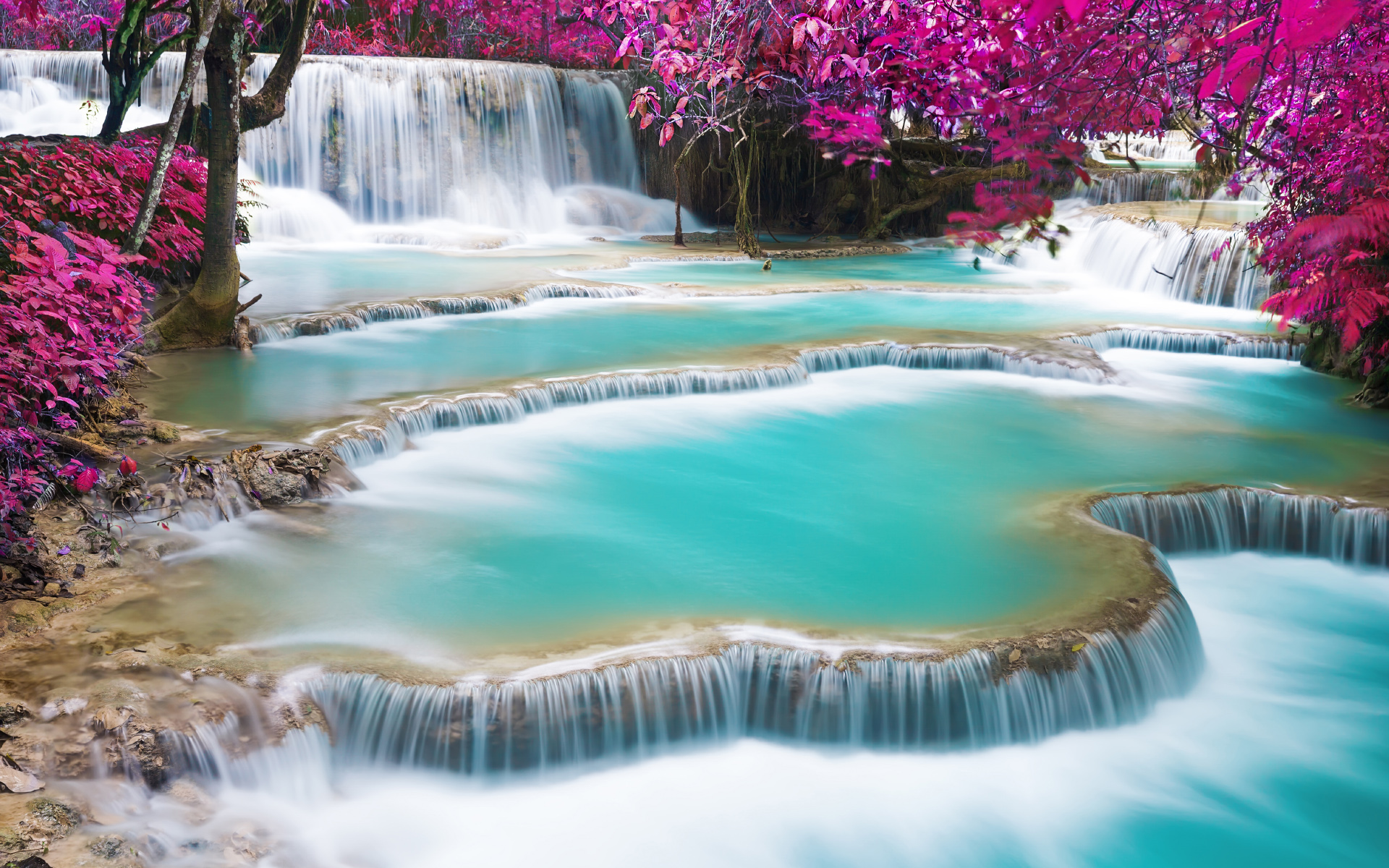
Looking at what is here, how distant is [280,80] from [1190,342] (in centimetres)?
897

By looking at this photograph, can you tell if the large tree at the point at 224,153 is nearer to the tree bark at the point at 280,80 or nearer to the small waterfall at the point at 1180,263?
the tree bark at the point at 280,80

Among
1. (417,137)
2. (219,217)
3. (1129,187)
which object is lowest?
(219,217)

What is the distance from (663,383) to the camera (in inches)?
332

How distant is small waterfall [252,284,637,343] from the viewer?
9.60m

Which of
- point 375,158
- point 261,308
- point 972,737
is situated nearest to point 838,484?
point 972,737

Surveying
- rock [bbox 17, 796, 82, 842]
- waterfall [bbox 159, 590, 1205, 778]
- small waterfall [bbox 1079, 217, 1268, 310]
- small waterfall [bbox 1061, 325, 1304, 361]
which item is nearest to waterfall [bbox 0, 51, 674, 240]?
small waterfall [bbox 1079, 217, 1268, 310]

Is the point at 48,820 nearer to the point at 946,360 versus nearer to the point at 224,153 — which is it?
the point at 224,153

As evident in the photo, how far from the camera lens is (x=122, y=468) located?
5031mm

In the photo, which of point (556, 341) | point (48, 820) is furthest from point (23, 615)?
point (556, 341)

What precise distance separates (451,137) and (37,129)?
6754 millimetres

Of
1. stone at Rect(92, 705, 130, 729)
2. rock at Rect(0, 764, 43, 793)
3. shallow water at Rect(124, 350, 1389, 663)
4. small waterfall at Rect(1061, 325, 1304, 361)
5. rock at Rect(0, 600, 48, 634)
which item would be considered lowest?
rock at Rect(0, 764, 43, 793)

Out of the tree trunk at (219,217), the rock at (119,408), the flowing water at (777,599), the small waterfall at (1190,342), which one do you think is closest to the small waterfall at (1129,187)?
the flowing water at (777,599)

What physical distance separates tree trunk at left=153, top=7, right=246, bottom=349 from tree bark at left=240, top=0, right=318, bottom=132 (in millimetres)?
117

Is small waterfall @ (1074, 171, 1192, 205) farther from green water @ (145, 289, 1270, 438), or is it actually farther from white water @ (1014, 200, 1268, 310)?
green water @ (145, 289, 1270, 438)
